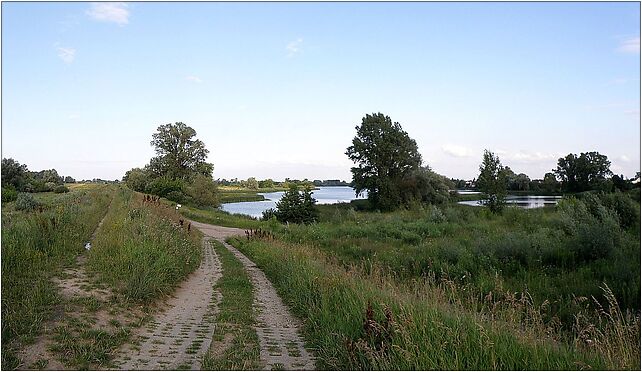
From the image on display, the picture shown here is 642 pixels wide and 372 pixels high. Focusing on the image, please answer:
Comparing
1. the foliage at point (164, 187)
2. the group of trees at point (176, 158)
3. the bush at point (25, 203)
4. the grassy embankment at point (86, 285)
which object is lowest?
the grassy embankment at point (86, 285)

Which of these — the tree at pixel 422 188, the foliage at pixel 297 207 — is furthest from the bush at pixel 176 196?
the tree at pixel 422 188

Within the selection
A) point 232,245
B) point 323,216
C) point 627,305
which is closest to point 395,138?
point 323,216

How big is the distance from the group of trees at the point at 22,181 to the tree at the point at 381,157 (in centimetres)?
3053

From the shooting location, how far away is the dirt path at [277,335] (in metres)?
5.68

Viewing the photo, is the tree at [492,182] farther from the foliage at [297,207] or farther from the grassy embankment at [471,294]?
the foliage at [297,207]

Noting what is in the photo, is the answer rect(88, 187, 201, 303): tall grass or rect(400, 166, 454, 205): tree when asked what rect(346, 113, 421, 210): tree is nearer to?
rect(400, 166, 454, 205): tree

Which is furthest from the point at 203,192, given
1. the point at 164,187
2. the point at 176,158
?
the point at 176,158

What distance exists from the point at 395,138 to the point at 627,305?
44639 mm

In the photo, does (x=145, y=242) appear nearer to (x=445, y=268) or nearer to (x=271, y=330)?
(x=271, y=330)

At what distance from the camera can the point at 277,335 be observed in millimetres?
7059

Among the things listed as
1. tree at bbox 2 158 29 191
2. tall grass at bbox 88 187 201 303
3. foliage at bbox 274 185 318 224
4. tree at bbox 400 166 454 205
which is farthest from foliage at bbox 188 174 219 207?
tall grass at bbox 88 187 201 303

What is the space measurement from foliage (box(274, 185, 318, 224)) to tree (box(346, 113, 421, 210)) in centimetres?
1380

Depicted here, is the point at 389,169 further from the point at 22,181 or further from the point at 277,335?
the point at 277,335

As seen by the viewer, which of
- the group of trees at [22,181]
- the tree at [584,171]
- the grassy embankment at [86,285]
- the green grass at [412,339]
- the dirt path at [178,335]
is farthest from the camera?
the group of trees at [22,181]
